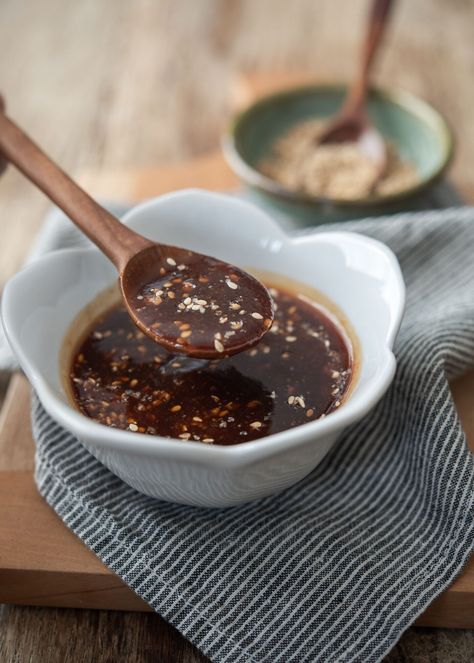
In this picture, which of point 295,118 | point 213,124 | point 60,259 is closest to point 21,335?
point 60,259

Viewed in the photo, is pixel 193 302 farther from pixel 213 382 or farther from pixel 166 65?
pixel 166 65

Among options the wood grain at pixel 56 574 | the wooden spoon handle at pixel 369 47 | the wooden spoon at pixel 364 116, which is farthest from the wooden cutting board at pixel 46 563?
the wooden spoon handle at pixel 369 47

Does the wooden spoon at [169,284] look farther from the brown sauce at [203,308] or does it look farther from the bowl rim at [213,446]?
the bowl rim at [213,446]

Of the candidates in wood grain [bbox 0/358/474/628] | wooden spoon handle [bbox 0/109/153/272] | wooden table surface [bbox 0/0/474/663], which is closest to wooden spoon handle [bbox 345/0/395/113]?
wooden table surface [bbox 0/0/474/663]

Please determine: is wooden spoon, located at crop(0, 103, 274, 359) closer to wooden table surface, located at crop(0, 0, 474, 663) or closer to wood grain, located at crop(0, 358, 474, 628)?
wood grain, located at crop(0, 358, 474, 628)

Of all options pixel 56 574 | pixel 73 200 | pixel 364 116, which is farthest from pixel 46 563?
pixel 364 116

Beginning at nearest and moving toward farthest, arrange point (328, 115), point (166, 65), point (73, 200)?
point (73, 200) → point (328, 115) → point (166, 65)

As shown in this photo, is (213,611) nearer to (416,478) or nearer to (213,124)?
(416,478)
